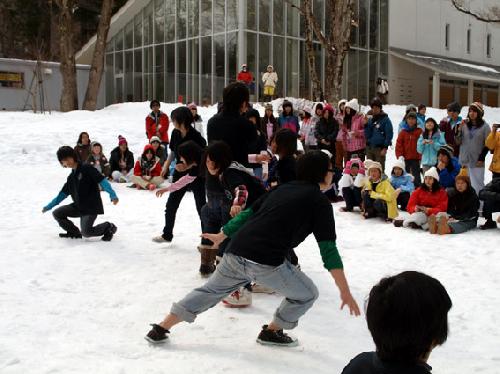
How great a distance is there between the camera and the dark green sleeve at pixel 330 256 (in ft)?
11.9

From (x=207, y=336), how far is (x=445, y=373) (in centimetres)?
165

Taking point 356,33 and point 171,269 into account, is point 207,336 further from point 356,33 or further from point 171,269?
point 356,33

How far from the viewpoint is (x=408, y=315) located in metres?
1.71

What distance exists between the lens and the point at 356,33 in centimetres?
3141

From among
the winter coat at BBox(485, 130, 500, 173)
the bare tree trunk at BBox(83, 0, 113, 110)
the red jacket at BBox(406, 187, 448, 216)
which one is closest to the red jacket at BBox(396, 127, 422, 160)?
the winter coat at BBox(485, 130, 500, 173)

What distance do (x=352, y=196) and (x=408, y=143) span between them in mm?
1709

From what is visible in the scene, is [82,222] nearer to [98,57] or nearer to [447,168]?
[447,168]

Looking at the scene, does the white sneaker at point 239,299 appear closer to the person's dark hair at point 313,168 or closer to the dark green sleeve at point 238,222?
the dark green sleeve at point 238,222

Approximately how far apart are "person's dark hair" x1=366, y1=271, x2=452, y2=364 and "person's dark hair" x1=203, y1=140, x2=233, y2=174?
11.6 feet

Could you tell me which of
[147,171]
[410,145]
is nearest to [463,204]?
[410,145]

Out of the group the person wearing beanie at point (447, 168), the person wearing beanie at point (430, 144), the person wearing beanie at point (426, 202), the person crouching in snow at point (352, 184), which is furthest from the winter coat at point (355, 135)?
the person wearing beanie at point (426, 202)

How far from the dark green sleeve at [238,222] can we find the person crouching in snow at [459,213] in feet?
17.4

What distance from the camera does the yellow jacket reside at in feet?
31.6

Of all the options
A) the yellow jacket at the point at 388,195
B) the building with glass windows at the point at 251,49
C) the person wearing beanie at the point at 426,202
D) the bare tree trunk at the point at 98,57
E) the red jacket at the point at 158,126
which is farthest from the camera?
the building with glass windows at the point at 251,49
